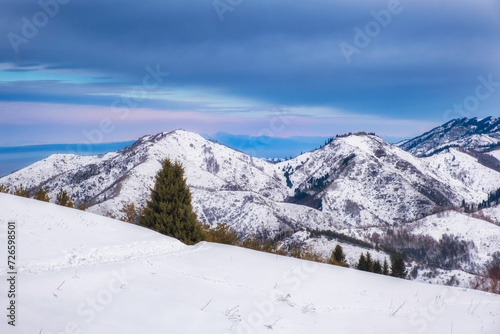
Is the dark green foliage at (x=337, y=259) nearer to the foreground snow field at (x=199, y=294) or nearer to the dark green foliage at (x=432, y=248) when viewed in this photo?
the foreground snow field at (x=199, y=294)

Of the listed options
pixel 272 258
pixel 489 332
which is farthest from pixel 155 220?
pixel 489 332

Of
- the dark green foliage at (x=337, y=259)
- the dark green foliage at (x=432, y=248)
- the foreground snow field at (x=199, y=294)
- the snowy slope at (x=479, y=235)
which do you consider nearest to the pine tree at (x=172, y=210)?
the foreground snow field at (x=199, y=294)

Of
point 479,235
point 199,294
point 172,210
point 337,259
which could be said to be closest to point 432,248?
point 479,235

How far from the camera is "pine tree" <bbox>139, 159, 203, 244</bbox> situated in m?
24.9

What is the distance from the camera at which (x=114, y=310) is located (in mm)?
9531

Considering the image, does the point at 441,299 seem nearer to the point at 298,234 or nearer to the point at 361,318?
the point at 361,318

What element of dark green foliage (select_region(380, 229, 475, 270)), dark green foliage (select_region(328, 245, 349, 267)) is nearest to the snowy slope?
dark green foliage (select_region(380, 229, 475, 270))

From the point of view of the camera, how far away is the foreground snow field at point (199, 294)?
30.4 ft

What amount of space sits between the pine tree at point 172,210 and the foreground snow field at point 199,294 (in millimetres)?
6800

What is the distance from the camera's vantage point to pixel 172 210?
25.3m

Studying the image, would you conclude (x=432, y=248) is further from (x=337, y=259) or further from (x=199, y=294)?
(x=199, y=294)

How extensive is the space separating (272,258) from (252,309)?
664 centimetres

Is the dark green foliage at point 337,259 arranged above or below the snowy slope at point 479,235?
above

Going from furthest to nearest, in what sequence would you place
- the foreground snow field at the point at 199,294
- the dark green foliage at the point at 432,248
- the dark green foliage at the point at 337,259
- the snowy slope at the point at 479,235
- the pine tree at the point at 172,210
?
the snowy slope at the point at 479,235 → the dark green foliage at the point at 432,248 → the dark green foliage at the point at 337,259 → the pine tree at the point at 172,210 → the foreground snow field at the point at 199,294
